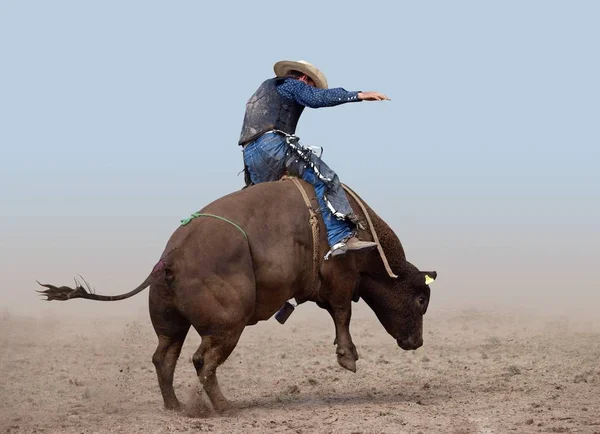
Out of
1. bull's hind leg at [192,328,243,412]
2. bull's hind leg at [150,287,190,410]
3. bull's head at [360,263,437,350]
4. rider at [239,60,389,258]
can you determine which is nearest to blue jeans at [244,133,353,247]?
rider at [239,60,389,258]

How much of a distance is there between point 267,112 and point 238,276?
67.5 inches

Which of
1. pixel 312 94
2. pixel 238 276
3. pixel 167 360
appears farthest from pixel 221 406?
pixel 312 94

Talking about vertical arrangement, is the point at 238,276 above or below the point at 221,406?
above

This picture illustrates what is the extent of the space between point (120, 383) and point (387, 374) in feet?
8.99

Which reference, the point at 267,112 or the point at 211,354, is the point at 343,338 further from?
the point at 267,112

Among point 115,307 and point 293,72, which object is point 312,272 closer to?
point 293,72

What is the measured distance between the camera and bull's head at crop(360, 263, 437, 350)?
35.4 feet

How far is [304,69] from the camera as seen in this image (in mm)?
10344

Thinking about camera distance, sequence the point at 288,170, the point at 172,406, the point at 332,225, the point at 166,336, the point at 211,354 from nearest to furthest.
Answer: the point at 211,354 → the point at 166,336 → the point at 172,406 → the point at 332,225 → the point at 288,170

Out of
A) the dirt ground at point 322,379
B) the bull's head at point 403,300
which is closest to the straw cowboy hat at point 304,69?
the bull's head at point 403,300

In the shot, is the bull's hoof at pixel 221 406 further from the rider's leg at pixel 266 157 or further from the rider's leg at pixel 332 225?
the rider's leg at pixel 266 157

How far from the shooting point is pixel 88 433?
8.70 m

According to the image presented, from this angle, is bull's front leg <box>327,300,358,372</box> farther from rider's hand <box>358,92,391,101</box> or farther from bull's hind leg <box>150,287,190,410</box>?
rider's hand <box>358,92,391,101</box>

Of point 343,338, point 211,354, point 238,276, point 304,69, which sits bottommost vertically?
point 211,354
